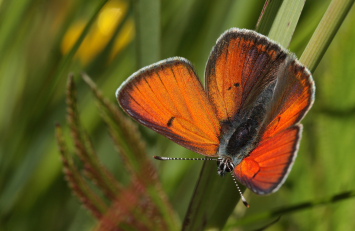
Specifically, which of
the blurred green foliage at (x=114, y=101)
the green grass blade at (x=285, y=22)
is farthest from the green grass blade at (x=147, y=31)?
the green grass blade at (x=285, y=22)

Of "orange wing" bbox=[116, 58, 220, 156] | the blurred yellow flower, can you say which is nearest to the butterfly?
"orange wing" bbox=[116, 58, 220, 156]

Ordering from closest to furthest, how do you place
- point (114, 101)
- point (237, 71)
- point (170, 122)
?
1. point (170, 122)
2. point (237, 71)
3. point (114, 101)

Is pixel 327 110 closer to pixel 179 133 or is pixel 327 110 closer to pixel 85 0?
pixel 179 133

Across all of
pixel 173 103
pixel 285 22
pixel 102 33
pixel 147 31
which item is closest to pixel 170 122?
pixel 173 103

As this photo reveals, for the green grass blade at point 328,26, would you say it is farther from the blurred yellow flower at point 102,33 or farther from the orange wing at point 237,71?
the blurred yellow flower at point 102,33

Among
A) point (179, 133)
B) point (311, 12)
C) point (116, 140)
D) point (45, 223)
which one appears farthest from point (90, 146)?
point (311, 12)

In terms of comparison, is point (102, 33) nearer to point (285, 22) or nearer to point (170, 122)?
point (170, 122)

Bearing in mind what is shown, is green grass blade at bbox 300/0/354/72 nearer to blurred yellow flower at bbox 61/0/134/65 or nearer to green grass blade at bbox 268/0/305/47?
green grass blade at bbox 268/0/305/47
